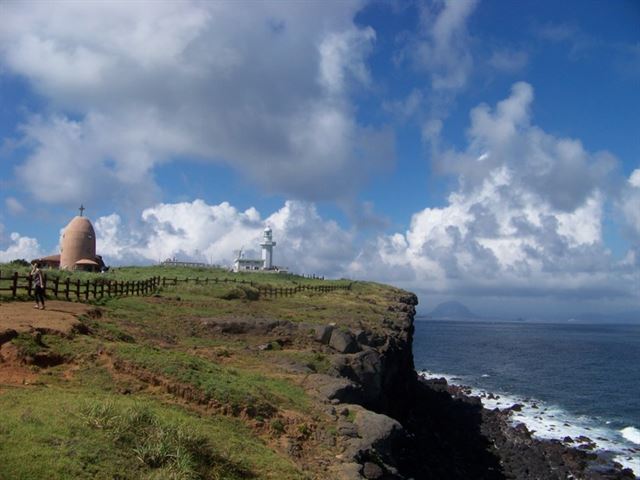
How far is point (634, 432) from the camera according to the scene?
43438 millimetres

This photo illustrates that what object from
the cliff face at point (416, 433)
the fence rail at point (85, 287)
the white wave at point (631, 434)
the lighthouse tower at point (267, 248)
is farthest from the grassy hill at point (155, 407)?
the lighthouse tower at point (267, 248)

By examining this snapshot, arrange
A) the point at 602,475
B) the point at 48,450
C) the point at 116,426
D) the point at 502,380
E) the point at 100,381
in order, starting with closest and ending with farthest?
the point at 48,450 < the point at 116,426 < the point at 100,381 < the point at 602,475 < the point at 502,380

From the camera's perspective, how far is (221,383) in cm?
1822

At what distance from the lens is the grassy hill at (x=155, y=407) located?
11.4 m

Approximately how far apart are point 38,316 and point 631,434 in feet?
141

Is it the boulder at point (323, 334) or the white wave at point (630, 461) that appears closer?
the boulder at point (323, 334)

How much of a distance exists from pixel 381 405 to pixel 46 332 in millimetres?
16918

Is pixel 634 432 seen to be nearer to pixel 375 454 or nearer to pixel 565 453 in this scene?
pixel 565 453

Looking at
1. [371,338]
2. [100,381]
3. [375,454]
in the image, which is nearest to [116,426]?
[100,381]

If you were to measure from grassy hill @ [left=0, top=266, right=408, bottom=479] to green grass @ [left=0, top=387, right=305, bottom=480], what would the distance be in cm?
3

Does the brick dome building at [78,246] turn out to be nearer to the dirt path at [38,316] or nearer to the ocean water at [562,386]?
the dirt path at [38,316]

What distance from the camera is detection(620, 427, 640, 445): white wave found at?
136ft

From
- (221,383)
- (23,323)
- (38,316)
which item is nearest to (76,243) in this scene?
(38,316)

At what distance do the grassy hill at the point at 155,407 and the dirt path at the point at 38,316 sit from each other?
1.80 feet
